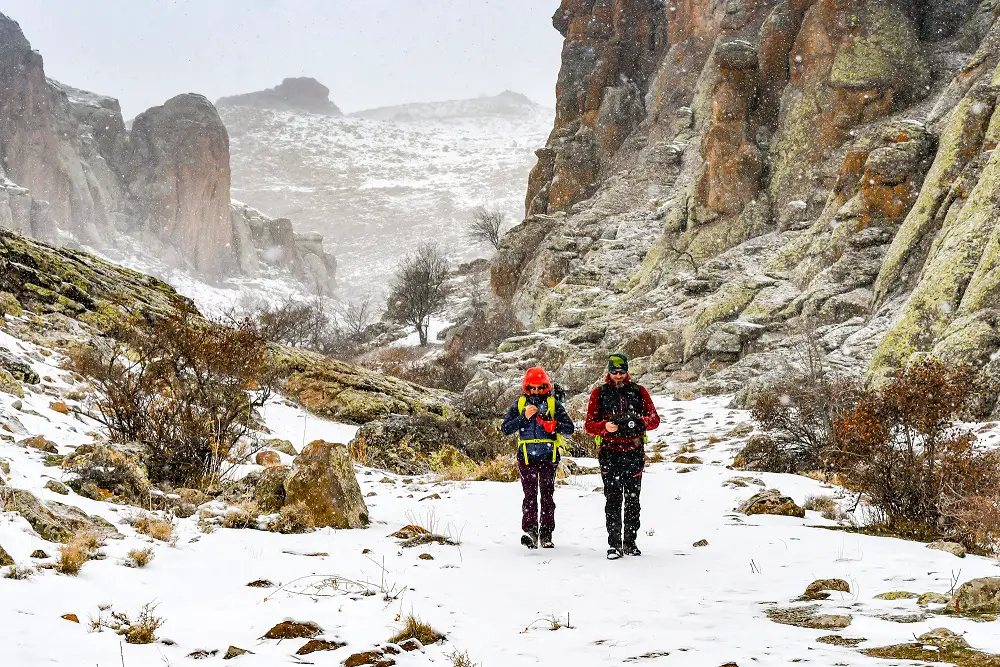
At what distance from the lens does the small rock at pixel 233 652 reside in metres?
2.90

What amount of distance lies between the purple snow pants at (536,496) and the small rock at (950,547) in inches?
111

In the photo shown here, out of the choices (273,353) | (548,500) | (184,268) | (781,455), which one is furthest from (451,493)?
(184,268)

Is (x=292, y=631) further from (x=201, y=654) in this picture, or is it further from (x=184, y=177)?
(x=184, y=177)

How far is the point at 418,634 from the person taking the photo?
10.7 feet

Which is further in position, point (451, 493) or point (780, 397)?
point (780, 397)

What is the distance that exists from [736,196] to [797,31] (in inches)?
351

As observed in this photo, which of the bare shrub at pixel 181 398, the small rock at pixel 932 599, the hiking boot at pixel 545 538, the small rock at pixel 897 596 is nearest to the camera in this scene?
the small rock at pixel 932 599

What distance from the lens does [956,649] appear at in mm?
2586

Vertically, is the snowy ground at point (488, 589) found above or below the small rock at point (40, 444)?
below

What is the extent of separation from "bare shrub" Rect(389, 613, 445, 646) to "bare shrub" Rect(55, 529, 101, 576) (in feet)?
5.81

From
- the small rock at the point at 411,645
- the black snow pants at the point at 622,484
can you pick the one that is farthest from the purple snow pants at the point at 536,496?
the small rock at the point at 411,645

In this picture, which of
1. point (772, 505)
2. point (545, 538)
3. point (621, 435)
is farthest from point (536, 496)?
point (772, 505)

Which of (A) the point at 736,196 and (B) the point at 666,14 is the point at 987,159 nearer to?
(A) the point at 736,196

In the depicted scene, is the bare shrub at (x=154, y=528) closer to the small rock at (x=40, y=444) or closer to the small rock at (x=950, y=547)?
the small rock at (x=40, y=444)
